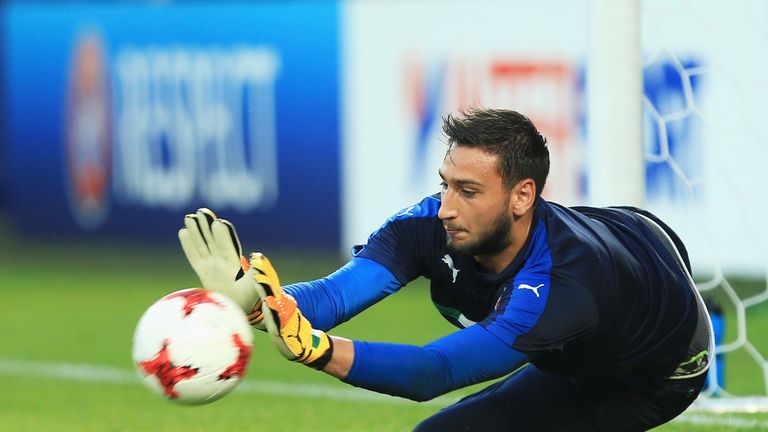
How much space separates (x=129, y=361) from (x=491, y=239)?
5.38 m

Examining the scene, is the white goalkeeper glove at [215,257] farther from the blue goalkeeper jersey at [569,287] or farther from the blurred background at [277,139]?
the blurred background at [277,139]

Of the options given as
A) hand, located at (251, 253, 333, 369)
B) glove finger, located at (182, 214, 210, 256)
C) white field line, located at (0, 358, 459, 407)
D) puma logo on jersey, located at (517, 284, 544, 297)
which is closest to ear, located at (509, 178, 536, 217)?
puma logo on jersey, located at (517, 284, 544, 297)

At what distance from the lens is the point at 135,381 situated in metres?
8.36

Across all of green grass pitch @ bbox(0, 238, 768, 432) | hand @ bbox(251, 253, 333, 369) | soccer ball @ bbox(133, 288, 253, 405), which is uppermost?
hand @ bbox(251, 253, 333, 369)

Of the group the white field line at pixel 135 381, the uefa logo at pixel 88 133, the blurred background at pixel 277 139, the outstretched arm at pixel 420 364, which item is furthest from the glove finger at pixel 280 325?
the uefa logo at pixel 88 133

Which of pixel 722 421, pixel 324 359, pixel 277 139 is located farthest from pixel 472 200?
pixel 277 139

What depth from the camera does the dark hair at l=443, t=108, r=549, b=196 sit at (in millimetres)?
4336

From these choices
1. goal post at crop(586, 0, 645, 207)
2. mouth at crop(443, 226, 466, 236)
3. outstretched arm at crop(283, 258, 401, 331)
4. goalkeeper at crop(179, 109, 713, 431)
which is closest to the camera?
goalkeeper at crop(179, 109, 713, 431)

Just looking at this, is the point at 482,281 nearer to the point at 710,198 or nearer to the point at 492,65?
the point at 710,198

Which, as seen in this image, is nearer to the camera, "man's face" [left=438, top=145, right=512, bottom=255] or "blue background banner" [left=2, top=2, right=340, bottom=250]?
"man's face" [left=438, top=145, right=512, bottom=255]

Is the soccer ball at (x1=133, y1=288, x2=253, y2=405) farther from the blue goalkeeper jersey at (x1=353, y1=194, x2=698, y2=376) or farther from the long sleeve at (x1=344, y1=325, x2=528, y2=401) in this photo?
the blue goalkeeper jersey at (x1=353, y1=194, x2=698, y2=376)

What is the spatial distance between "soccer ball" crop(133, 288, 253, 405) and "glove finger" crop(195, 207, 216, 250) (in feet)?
0.61

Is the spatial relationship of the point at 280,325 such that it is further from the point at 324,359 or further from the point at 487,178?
the point at 487,178

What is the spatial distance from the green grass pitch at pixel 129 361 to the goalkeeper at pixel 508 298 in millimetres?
1385
